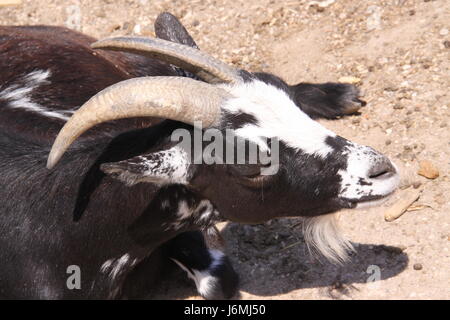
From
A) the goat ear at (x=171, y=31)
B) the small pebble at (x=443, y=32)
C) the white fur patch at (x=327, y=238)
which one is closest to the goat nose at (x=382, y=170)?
the white fur patch at (x=327, y=238)

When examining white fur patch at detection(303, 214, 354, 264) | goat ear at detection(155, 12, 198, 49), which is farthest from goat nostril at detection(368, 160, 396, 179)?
goat ear at detection(155, 12, 198, 49)

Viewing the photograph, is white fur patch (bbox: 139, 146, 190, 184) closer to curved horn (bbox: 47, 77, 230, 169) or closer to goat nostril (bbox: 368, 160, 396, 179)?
curved horn (bbox: 47, 77, 230, 169)

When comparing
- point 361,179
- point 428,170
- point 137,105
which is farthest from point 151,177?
point 428,170

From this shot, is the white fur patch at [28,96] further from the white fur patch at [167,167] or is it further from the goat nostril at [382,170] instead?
the goat nostril at [382,170]

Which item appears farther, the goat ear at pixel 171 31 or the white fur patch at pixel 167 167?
the goat ear at pixel 171 31

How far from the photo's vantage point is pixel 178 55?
369 cm

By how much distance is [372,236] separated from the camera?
15.3 ft

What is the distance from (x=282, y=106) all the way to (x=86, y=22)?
4047 mm

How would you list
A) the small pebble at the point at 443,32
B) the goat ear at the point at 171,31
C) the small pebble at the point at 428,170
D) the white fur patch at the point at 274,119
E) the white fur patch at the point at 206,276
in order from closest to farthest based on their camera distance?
1. the white fur patch at the point at 274,119
2. the goat ear at the point at 171,31
3. the white fur patch at the point at 206,276
4. the small pebble at the point at 428,170
5. the small pebble at the point at 443,32

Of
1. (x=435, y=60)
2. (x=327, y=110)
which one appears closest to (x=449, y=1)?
(x=435, y=60)

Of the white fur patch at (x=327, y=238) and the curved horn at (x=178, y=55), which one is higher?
the curved horn at (x=178, y=55)

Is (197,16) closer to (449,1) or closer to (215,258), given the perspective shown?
(449,1)

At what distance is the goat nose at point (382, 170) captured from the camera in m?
3.65

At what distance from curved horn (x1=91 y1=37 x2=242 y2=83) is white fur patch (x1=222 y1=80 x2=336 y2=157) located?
0.25 feet
